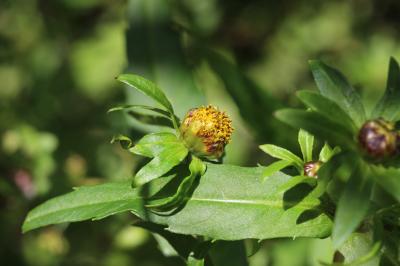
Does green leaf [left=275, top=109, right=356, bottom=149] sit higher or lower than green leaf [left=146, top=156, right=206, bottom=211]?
higher

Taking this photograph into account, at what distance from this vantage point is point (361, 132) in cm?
100

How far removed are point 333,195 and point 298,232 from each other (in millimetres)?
93

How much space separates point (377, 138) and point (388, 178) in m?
0.06

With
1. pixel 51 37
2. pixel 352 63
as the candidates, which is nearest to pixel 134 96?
pixel 51 37

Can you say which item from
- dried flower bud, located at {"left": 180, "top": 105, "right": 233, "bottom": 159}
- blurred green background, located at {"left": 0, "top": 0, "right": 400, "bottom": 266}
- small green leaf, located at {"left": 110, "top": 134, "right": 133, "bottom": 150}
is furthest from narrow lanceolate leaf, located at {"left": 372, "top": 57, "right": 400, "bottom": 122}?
blurred green background, located at {"left": 0, "top": 0, "right": 400, "bottom": 266}

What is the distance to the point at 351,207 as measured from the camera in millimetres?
912

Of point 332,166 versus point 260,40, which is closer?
point 332,166

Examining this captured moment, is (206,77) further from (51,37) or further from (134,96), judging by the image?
(134,96)

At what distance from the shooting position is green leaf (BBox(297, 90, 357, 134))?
37.6 inches

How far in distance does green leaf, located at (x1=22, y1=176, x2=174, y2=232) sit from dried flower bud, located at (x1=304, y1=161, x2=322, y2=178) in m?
0.24

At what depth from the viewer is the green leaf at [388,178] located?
93 centimetres

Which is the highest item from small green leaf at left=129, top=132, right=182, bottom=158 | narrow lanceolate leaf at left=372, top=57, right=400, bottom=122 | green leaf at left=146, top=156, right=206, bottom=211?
narrow lanceolate leaf at left=372, top=57, right=400, bottom=122

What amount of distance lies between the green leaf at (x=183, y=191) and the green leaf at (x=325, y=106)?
0.25m

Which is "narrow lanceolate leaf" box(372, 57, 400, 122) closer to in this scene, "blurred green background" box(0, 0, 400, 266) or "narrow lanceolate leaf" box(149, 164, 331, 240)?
"narrow lanceolate leaf" box(149, 164, 331, 240)
